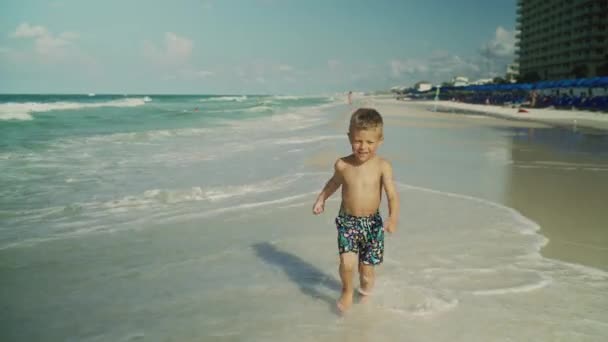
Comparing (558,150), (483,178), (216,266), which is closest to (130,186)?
(216,266)

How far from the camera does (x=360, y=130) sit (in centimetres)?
262

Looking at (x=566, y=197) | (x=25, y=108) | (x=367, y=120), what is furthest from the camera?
(x=25, y=108)

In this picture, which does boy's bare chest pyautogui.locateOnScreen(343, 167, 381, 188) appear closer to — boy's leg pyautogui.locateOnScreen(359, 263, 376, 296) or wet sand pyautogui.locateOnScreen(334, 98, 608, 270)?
Result: boy's leg pyautogui.locateOnScreen(359, 263, 376, 296)

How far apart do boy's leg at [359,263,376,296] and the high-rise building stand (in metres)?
72.9

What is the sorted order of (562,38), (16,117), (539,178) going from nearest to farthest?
(539,178), (16,117), (562,38)

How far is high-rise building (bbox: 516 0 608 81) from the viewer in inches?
2817

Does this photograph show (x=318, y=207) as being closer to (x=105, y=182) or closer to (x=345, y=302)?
(x=345, y=302)

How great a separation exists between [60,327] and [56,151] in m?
11.6

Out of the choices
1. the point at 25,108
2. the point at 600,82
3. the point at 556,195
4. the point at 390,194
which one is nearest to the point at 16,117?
the point at 25,108

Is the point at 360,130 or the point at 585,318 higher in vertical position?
the point at 360,130

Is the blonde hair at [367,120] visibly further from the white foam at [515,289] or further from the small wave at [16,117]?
the small wave at [16,117]

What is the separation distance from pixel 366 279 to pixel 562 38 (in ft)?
316

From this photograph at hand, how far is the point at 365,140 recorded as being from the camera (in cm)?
266

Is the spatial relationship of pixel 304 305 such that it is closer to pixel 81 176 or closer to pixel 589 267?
pixel 589 267
